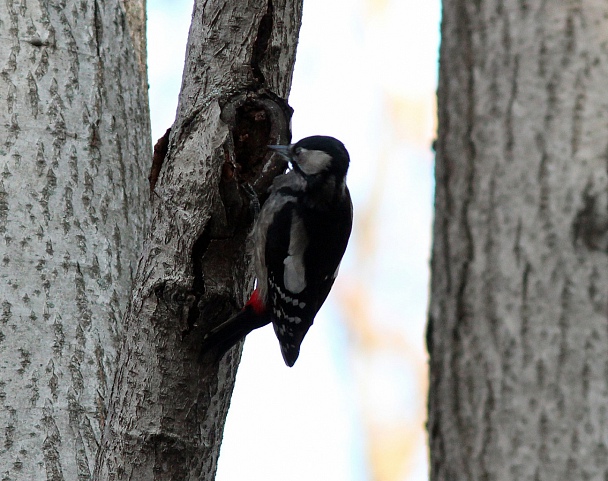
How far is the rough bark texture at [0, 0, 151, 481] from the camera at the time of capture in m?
2.92

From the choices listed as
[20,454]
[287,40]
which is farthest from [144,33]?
[20,454]

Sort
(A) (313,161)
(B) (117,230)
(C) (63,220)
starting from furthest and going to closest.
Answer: (A) (313,161) → (B) (117,230) → (C) (63,220)

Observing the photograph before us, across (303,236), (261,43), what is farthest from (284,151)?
(303,236)

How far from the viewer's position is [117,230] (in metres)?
3.24

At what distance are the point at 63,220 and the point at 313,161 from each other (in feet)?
4.66

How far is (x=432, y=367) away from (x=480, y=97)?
47cm

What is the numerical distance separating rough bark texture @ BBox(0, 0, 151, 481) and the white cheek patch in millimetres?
824

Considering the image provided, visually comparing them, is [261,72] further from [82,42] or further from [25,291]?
[25,291]

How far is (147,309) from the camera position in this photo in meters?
2.78

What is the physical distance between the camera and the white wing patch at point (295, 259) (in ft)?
13.4

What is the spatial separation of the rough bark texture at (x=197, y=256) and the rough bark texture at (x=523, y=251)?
142cm

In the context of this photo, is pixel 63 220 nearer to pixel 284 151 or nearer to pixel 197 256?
pixel 197 256

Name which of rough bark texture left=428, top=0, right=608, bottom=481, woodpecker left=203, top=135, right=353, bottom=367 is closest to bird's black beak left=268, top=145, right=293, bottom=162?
woodpecker left=203, top=135, right=353, bottom=367

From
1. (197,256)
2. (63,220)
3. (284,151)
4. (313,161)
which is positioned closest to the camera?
(197,256)
